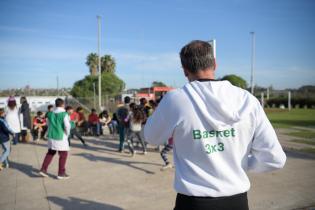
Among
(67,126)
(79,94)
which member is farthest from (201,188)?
(79,94)

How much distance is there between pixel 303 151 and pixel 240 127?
7.93 metres

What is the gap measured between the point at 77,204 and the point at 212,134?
3779mm

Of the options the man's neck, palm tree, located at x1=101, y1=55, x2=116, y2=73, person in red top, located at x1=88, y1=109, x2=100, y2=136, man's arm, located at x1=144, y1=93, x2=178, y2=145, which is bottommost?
person in red top, located at x1=88, y1=109, x2=100, y2=136

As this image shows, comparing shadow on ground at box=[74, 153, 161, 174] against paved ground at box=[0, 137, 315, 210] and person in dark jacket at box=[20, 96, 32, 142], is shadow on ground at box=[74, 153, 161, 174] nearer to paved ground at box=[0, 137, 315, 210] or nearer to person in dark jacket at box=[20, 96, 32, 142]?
paved ground at box=[0, 137, 315, 210]

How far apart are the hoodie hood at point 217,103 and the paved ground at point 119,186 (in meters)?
3.21

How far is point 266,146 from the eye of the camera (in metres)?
1.65

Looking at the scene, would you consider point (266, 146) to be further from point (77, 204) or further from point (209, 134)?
point (77, 204)

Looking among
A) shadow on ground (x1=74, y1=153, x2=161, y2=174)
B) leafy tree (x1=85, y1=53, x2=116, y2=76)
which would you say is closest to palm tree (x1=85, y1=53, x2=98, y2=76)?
leafy tree (x1=85, y1=53, x2=116, y2=76)

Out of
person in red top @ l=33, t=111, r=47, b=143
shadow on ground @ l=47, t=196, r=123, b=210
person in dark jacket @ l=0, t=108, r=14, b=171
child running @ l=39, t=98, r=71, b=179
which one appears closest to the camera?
shadow on ground @ l=47, t=196, r=123, b=210

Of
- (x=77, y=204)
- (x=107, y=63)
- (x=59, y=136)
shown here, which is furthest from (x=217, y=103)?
(x=107, y=63)

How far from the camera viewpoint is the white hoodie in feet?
5.12

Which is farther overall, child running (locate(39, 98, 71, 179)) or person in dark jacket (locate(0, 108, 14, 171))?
person in dark jacket (locate(0, 108, 14, 171))

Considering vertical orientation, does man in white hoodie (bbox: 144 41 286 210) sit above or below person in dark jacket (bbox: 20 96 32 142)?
above

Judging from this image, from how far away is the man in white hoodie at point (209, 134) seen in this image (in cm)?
156
